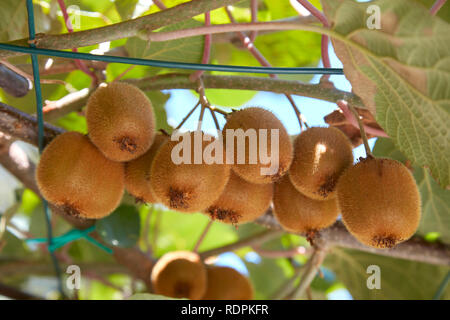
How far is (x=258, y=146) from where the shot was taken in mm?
919

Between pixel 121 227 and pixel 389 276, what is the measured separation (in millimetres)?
841

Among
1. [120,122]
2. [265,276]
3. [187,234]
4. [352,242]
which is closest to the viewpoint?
[120,122]

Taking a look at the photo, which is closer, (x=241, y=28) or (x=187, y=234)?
(x=241, y=28)

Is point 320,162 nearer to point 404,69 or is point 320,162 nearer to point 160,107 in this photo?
point 404,69

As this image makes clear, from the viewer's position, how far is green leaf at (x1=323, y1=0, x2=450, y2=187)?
0.78m

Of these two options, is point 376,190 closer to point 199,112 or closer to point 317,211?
point 317,211

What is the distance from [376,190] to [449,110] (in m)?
0.18

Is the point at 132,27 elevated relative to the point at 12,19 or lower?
lower

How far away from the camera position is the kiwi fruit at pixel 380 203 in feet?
2.86

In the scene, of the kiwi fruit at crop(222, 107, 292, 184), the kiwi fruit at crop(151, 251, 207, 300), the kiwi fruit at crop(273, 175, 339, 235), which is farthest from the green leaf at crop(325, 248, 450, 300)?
the kiwi fruit at crop(222, 107, 292, 184)

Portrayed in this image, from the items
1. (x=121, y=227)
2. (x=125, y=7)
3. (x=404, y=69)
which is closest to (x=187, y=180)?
(x=404, y=69)

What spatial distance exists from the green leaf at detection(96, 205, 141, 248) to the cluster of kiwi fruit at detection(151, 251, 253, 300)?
109 millimetres

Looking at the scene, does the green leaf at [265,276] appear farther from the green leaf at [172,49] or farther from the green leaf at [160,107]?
the green leaf at [172,49]

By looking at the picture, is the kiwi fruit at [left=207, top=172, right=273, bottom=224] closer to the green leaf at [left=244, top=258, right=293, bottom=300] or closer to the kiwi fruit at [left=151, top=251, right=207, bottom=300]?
the kiwi fruit at [left=151, top=251, right=207, bottom=300]
